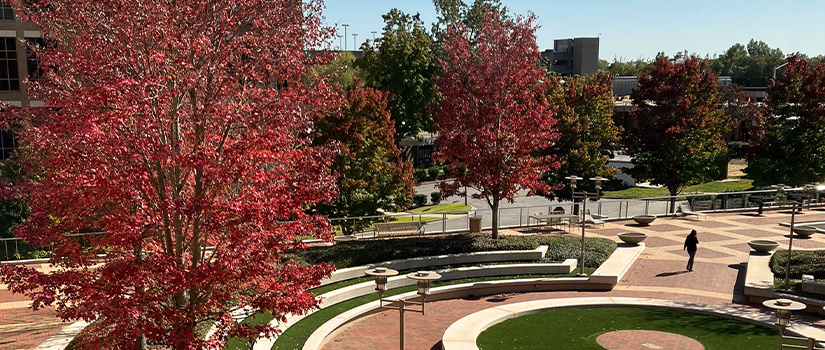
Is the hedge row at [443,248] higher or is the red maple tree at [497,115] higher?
the red maple tree at [497,115]

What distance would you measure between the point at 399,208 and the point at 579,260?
33.7ft

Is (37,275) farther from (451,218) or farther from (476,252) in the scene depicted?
(451,218)

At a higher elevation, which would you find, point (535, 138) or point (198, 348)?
point (535, 138)

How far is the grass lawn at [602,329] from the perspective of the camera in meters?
17.5

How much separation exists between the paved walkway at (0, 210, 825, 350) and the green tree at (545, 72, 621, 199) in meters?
3.74

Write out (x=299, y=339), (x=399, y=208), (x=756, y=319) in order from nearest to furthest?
1. (x=299, y=339)
2. (x=756, y=319)
3. (x=399, y=208)

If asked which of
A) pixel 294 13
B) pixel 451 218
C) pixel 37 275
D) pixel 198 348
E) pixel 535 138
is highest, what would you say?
pixel 294 13

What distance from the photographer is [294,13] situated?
13852 millimetres

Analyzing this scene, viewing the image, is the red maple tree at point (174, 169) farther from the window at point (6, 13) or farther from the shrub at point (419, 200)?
the shrub at point (419, 200)

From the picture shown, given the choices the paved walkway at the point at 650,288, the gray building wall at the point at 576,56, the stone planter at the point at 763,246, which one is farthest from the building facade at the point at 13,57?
the gray building wall at the point at 576,56

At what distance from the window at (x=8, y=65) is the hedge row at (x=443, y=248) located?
1170 inches

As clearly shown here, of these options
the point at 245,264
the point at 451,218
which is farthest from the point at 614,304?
the point at 451,218

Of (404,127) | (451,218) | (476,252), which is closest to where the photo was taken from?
(476,252)

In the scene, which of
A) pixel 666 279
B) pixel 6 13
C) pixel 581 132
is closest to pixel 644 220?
pixel 581 132
